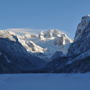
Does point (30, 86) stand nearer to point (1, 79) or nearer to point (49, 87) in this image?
point (49, 87)

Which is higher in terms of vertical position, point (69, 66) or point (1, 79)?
point (1, 79)

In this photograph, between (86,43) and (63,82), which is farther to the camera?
(86,43)

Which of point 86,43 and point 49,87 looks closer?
point 49,87

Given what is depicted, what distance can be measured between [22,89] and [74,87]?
1805mm

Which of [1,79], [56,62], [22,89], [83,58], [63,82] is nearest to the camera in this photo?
[22,89]

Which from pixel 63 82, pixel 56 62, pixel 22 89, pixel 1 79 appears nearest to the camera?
pixel 22 89

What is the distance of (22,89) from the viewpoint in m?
11.2

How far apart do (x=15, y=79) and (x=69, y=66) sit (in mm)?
137126

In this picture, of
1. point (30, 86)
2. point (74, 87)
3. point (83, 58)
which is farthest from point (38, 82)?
point (83, 58)

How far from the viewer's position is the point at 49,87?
11508mm

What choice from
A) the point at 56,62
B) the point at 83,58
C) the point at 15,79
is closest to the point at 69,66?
the point at 83,58

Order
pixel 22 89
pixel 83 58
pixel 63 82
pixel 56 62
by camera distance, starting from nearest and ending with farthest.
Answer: pixel 22 89 → pixel 63 82 → pixel 83 58 → pixel 56 62

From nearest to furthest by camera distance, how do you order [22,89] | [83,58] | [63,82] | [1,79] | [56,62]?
1. [22,89]
2. [63,82]
3. [1,79]
4. [83,58]
5. [56,62]

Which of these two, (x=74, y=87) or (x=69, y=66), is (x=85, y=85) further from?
(x=69, y=66)
